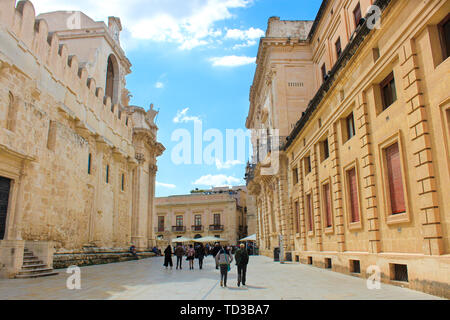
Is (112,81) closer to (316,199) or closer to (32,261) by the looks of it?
(32,261)

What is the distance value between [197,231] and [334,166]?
4767 cm

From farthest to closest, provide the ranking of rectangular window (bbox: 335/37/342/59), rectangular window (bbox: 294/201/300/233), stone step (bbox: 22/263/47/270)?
rectangular window (bbox: 294/201/300/233) → rectangular window (bbox: 335/37/342/59) → stone step (bbox: 22/263/47/270)

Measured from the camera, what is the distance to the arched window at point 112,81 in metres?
30.8

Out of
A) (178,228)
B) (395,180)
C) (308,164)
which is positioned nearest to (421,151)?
(395,180)

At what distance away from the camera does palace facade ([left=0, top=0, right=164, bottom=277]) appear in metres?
13.5

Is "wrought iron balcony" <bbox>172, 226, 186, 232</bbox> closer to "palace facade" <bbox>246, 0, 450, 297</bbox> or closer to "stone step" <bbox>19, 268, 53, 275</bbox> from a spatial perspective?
"palace facade" <bbox>246, 0, 450, 297</bbox>

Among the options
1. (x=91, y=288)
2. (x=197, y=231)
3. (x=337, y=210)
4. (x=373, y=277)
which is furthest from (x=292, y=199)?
(x=197, y=231)

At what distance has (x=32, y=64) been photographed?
15062 millimetres

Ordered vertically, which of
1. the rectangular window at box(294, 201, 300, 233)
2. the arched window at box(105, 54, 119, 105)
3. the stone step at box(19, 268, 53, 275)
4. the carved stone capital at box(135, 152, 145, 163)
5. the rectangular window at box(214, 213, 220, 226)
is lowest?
the stone step at box(19, 268, 53, 275)

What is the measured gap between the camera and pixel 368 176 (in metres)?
10.9

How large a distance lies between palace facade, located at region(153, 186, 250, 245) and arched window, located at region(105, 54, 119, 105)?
106 ft

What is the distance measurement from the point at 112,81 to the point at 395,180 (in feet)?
87.8

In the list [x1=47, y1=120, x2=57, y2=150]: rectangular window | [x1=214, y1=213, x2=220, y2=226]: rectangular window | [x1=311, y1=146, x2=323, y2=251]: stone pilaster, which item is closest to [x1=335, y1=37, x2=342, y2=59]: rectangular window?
[x1=311, y1=146, x2=323, y2=251]: stone pilaster
